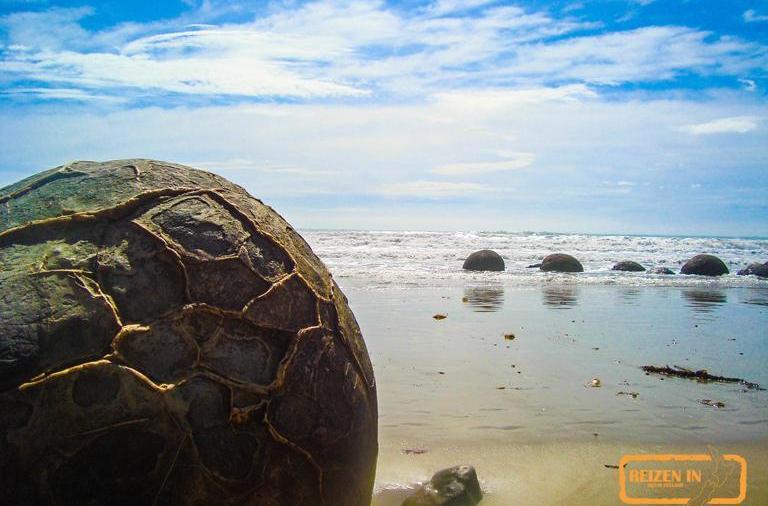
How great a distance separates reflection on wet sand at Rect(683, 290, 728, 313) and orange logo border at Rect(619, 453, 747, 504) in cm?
771

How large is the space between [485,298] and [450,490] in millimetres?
8958

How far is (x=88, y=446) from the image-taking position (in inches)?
83.8

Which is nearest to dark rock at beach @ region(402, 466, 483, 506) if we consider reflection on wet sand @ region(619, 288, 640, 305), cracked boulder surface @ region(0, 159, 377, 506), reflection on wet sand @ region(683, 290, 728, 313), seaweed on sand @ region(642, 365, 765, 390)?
cracked boulder surface @ region(0, 159, 377, 506)

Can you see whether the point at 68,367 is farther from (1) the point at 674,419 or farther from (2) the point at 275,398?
(1) the point at 674,419

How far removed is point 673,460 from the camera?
4008 millimetres

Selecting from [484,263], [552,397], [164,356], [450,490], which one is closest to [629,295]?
[484,263]

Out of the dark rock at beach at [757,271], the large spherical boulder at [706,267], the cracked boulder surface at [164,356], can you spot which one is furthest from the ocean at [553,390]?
the dark rock at beach at [757,271]

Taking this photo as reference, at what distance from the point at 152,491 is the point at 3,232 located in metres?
1.16

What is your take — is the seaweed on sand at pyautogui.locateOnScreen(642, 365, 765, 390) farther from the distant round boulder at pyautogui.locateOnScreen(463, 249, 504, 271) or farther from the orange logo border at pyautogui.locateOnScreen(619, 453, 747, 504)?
the distant round boulder at pyautogui.locateOnScreen(463, 249, 504, 271)

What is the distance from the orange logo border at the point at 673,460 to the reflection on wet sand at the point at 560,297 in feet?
22.8

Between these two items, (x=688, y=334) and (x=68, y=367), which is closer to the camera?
(x=68, y=367)

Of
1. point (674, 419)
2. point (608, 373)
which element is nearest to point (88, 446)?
point (674, 419)

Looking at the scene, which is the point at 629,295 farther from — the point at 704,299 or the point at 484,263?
the point at 484,263

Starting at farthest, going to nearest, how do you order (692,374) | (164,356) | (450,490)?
(692,374) < (450,490) < (164,356)
